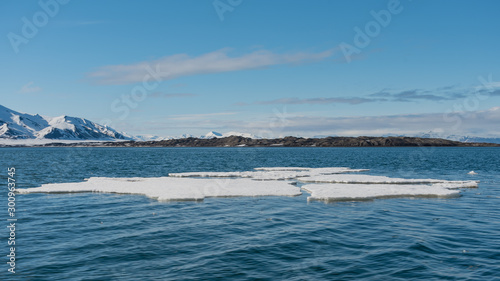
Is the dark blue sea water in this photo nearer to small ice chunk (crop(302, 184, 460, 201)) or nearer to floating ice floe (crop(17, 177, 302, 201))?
small ice chunk (crop(302, 184, 460, 201))

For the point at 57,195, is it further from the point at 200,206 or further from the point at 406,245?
the point at 406,245

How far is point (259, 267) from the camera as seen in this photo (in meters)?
12.7

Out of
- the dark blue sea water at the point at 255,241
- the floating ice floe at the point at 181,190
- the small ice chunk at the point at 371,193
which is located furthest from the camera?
the floating ice floe at the point at 181,190

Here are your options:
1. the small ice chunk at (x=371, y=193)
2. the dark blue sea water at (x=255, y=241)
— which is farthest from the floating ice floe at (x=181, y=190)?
the small ice chunk at (x=371, y=193)

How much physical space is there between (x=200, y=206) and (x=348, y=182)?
18125 millimetres

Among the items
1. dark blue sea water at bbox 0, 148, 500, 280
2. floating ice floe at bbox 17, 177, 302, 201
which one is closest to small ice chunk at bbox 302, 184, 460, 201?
dark blue sea water at bbox 0, 148, 500, 280

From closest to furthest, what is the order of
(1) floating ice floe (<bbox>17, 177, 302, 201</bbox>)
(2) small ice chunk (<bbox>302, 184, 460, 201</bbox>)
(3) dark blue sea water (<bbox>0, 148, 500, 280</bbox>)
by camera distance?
(3) dark blue sea water (<bbox>0, 148, 500, 280</bbox>) < (2) small ice chunk (<bbox>302, 184, 460, 201</bbox>) < (1) floating ice floe (<bbox>17, 177, 302, 201</bbox>)

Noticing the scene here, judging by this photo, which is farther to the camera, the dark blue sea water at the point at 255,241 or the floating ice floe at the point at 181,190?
the floating ice floe at the point at 181,190

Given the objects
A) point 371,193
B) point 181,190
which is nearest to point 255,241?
point 181,190

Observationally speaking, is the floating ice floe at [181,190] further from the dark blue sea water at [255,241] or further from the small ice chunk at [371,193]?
the small ice chunk at [371,193]

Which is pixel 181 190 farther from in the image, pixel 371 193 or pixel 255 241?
pixel 371 193

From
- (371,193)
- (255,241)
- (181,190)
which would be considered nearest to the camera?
(255,241)

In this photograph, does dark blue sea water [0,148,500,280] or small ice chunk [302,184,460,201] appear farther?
small ice chunk [302,184,460,201]

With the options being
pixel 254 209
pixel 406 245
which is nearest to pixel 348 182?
pixel 254 209
